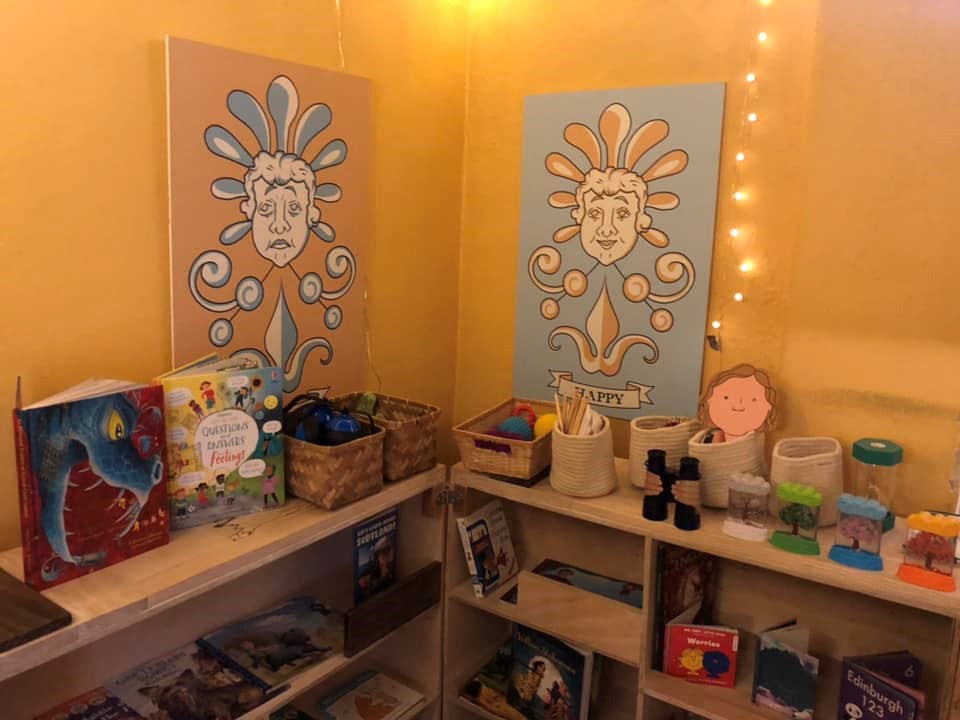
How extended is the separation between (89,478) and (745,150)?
145 centimetres

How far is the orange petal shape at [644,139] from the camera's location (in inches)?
68.9

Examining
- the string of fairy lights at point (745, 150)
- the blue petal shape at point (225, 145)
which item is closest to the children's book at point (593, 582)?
the string of fairy lights at point (745, 150)

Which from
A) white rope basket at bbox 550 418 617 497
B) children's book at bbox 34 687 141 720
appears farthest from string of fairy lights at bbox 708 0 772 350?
children's book at bbox 34 687 141 720

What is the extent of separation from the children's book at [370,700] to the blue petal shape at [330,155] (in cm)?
127

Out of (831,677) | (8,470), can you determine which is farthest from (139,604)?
(831,677)

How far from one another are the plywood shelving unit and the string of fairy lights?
1.83ft

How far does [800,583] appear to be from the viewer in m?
1.68

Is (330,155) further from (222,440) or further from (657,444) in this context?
(657,444)

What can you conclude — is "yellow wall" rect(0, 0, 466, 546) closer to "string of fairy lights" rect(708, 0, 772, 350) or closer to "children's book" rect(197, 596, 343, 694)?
"children's book" rect(197, 596, 343, 694)

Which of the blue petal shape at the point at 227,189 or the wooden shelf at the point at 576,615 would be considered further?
the wooden shelf at the point at 576,615

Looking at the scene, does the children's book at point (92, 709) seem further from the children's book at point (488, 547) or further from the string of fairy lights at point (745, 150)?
the string of fairy lights at point (745, 150)

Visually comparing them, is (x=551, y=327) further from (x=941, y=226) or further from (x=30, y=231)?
(x=30, y=231)

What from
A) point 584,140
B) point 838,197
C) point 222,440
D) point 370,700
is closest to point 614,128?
point 584,140

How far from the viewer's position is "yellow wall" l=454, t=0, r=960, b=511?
4.84 feet
